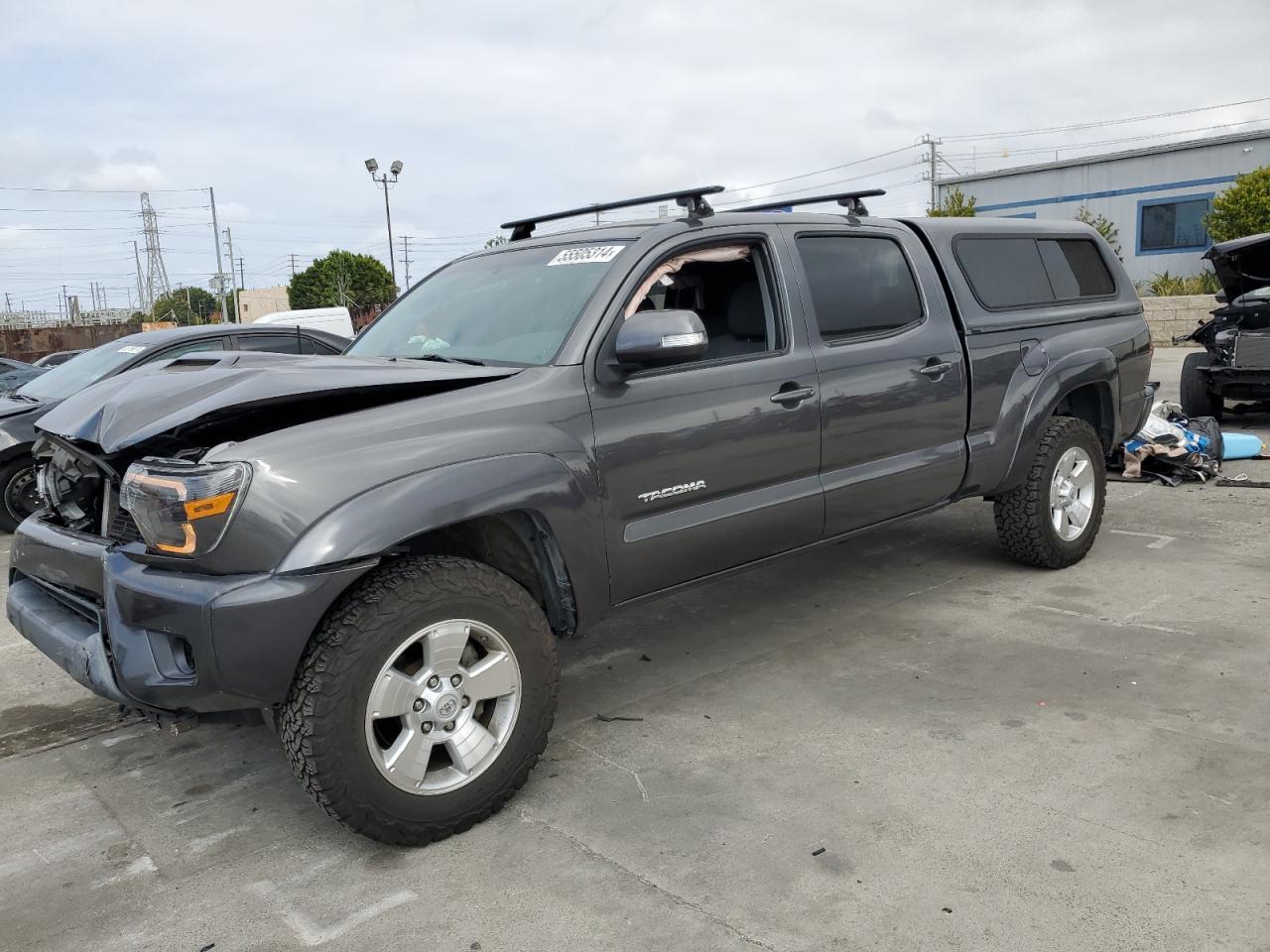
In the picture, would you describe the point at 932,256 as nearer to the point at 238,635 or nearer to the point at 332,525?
the point at 332,525

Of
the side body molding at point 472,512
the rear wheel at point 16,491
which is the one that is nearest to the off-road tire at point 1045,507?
the side body molding at point 472,512

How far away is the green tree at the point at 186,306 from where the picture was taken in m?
86.9

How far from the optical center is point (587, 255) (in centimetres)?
388

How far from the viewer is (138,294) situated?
92.2m

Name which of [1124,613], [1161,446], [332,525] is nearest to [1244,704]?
[1124,613]

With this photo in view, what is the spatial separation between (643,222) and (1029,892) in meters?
2.68

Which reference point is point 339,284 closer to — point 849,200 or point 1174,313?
point 1174,313

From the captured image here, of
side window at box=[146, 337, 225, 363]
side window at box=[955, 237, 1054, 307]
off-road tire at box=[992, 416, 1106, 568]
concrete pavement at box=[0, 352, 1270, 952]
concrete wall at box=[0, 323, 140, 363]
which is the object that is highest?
concrete wall at box=[0, 323, 140, 363]

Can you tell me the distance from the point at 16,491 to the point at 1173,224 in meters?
32.0

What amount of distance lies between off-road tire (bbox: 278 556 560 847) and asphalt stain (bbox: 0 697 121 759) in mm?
1637

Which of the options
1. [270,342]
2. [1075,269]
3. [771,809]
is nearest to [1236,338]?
[1075,269]

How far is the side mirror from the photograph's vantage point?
3.33 metres

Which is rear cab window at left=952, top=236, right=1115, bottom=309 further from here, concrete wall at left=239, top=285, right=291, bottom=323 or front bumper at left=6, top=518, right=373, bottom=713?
concrete wall at left=239, top=285, right=291, bottom=323

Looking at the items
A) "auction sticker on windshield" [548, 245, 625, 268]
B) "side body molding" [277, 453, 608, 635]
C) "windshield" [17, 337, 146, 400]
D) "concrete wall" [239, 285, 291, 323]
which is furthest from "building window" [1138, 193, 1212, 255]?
"concrete wall" [239, 285, 291, 323]
